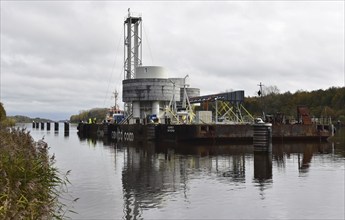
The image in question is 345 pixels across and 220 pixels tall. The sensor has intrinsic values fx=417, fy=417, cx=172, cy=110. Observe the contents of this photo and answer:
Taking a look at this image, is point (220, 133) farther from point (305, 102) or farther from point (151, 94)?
point (305, 102)

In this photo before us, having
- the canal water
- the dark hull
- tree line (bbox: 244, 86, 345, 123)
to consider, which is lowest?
the canal water

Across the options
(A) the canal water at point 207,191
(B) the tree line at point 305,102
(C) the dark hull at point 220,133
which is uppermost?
(B) the tree line at point 305,102

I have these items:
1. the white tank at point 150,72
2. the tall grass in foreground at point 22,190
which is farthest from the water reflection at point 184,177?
the white tank at point 150,72

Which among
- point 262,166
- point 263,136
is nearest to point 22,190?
point 262,166

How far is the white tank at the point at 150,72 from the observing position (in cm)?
9844

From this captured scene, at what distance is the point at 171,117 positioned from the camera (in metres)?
91.3

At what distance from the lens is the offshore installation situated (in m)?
75.3

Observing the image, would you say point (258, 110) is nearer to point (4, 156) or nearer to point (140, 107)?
point (140, 107)

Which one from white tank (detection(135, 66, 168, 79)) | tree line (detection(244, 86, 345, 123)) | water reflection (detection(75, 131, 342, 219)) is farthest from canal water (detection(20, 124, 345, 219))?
tree line (detection(244, 86, 345, 123))

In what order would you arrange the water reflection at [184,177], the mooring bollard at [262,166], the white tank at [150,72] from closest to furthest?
the water reflection at [184,177] < the mooring bollard at [262,166] < the white tank at [150,72]

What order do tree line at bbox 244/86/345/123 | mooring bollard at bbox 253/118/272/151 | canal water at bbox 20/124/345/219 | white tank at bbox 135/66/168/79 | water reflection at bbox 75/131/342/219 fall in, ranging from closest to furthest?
canal water at bbox 20/124/345/219, water reflection at bbox 75/131/342/219, mooring bollard at bbox 253/118/272/151, white tank at bbox 135/66/168/79, tree line at bbox 244/86/345/123

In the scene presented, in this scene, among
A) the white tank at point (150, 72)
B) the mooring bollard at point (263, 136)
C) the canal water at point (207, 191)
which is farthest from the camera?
the white tank at point (150, 72)

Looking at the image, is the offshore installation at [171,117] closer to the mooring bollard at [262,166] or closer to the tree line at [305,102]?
the mooring bollard at [262,166]

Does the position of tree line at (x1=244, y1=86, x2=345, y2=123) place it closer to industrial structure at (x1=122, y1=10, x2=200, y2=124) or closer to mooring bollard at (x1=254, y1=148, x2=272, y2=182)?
industrial structure at (x1=122, y1=10, x2=200, y2=124)
